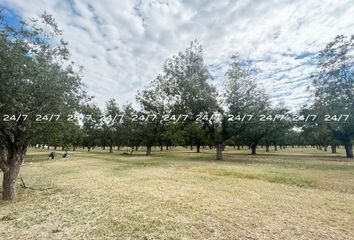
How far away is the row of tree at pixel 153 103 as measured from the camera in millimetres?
10617

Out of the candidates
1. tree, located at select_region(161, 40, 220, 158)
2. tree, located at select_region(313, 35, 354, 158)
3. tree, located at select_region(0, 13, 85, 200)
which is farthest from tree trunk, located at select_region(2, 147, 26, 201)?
tree, located at select_region(313, 35, 354, 158)

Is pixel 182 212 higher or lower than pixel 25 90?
lower

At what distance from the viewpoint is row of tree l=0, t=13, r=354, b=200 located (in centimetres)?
1062

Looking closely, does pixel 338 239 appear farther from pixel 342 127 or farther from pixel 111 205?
pixel 342 127

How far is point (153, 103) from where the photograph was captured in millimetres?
50406

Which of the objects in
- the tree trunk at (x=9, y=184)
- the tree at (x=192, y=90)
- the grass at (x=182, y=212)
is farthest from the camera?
the tree at (x=192, y=90)

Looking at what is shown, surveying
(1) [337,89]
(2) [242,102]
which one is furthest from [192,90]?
(1) [337,89]

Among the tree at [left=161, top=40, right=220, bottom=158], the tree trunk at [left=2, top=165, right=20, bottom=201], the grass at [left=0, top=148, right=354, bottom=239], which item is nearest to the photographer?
the grass at [left=0, top=148, right=354, bottom=239]

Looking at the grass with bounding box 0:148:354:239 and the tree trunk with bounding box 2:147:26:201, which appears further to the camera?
the tree trunk with bounding box 2:147:26:201

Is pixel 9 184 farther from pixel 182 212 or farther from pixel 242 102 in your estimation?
pixel 242 102

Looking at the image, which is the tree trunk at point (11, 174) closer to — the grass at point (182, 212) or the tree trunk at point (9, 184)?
the tree trunk at point (9, 184)

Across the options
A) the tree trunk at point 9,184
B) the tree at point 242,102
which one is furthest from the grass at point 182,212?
the tree at point 242,102

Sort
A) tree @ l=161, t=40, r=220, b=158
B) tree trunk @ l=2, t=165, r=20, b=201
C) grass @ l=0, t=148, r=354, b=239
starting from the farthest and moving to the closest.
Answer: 1. tree @ l=161, t=40, r=220, b=158
2. tree trunk @ l=2, t=165, r=20, b=201
3. grass @ l=0, t=148, r=354, b=239

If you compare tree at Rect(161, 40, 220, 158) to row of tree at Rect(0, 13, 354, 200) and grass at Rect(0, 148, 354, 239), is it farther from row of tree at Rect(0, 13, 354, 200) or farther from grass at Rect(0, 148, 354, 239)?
grass at Rect(0, 148, 354, 239)
